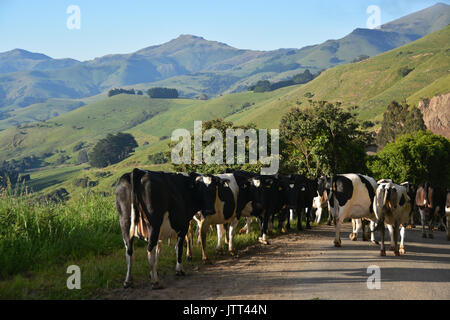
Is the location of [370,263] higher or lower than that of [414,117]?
lower

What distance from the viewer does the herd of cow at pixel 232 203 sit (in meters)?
10.1

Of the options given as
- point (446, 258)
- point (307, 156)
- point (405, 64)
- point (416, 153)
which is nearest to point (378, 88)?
point (405, 64)

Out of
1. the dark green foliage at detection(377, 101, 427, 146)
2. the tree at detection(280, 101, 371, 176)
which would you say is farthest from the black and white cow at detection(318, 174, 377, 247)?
the dark green foliage at detection(377, 101, 427, 146)

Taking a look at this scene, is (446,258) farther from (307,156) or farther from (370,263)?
(307,156)

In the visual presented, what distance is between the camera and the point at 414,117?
105062mm

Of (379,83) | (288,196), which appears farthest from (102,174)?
(288,196)

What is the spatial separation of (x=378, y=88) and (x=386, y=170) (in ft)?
410

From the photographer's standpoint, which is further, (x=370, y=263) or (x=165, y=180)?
(x=370, y=263)

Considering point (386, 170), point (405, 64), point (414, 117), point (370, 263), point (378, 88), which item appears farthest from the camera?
point (405, 64)

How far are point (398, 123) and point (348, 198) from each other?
9759cm

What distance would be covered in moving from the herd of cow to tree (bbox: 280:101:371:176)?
9.02m

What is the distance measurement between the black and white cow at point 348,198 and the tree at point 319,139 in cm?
1476

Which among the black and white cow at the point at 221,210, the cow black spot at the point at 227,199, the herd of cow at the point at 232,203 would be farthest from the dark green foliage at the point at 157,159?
the cow black spot at the point at 227,199

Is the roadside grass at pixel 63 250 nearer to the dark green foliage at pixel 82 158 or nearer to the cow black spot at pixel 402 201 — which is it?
the cow black spot at pixel 402 201
